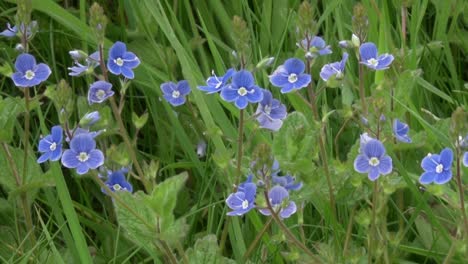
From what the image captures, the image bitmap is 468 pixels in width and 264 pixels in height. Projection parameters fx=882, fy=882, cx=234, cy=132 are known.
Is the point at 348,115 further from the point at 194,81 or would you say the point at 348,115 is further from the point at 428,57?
the point at 428,57

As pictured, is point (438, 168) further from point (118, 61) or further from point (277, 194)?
point (118, 61)

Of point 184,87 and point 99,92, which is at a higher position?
point 99,92

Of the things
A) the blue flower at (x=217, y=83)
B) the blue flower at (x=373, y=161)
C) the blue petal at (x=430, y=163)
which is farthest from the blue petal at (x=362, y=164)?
the blue flower at (x=217, y=83)

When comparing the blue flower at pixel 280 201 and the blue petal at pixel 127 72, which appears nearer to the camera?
the blue flower at pixel 280 201

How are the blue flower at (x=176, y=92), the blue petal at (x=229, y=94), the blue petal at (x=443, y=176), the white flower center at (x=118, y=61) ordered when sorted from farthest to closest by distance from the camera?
the blue flower at (x=176, y=92) < the white flower center at (x=118, y=61) < the blue petal at (x=229, y=94) < the blue petal at (x=443, y=176)

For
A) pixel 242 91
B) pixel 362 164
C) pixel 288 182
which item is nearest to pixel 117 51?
pixel 242 91

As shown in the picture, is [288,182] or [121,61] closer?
[288,182]

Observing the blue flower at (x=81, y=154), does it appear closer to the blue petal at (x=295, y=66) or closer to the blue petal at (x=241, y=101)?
the blue petal at (x=241, y=101)
